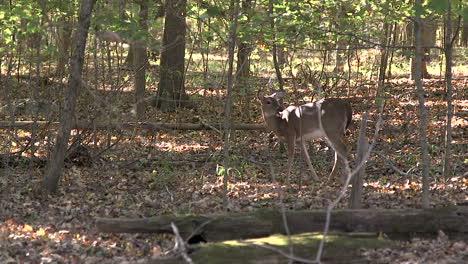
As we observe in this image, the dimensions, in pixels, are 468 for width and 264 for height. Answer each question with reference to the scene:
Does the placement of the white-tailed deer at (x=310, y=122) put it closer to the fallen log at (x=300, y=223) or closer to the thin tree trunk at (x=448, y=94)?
the thin tree trunk at (x=448, y=94)

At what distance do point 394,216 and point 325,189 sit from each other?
3.17 meters

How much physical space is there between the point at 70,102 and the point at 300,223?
4.18 m

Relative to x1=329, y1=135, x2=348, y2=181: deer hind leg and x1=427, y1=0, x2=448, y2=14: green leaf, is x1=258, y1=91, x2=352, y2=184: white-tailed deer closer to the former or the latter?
x1=329, y1=135, x2=348, y2=181: deer hind leg

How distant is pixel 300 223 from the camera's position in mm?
6145

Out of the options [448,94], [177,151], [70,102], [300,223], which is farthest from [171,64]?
[300,223]

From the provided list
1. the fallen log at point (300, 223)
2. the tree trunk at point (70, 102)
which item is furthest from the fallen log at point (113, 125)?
the fallen log at point (300, 223)

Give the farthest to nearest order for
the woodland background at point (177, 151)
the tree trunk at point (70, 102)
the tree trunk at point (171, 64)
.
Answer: the tree trunk at point (171, 64)
the tree trunk at point (70, 102)
the woodland background at point (177, 151)

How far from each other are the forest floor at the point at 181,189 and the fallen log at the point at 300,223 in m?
0.17

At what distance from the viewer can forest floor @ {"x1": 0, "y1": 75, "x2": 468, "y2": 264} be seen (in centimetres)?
654

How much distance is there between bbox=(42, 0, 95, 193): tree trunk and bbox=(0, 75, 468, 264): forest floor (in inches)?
12.3

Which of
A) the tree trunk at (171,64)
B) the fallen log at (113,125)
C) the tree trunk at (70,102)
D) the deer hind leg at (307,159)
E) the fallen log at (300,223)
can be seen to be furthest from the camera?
the tree trunk at (171,64)

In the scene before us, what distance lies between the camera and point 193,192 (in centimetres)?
926

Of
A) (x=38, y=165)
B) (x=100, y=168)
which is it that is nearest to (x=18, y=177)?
(x=38, y=165)

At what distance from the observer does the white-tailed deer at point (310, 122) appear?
10.0m
